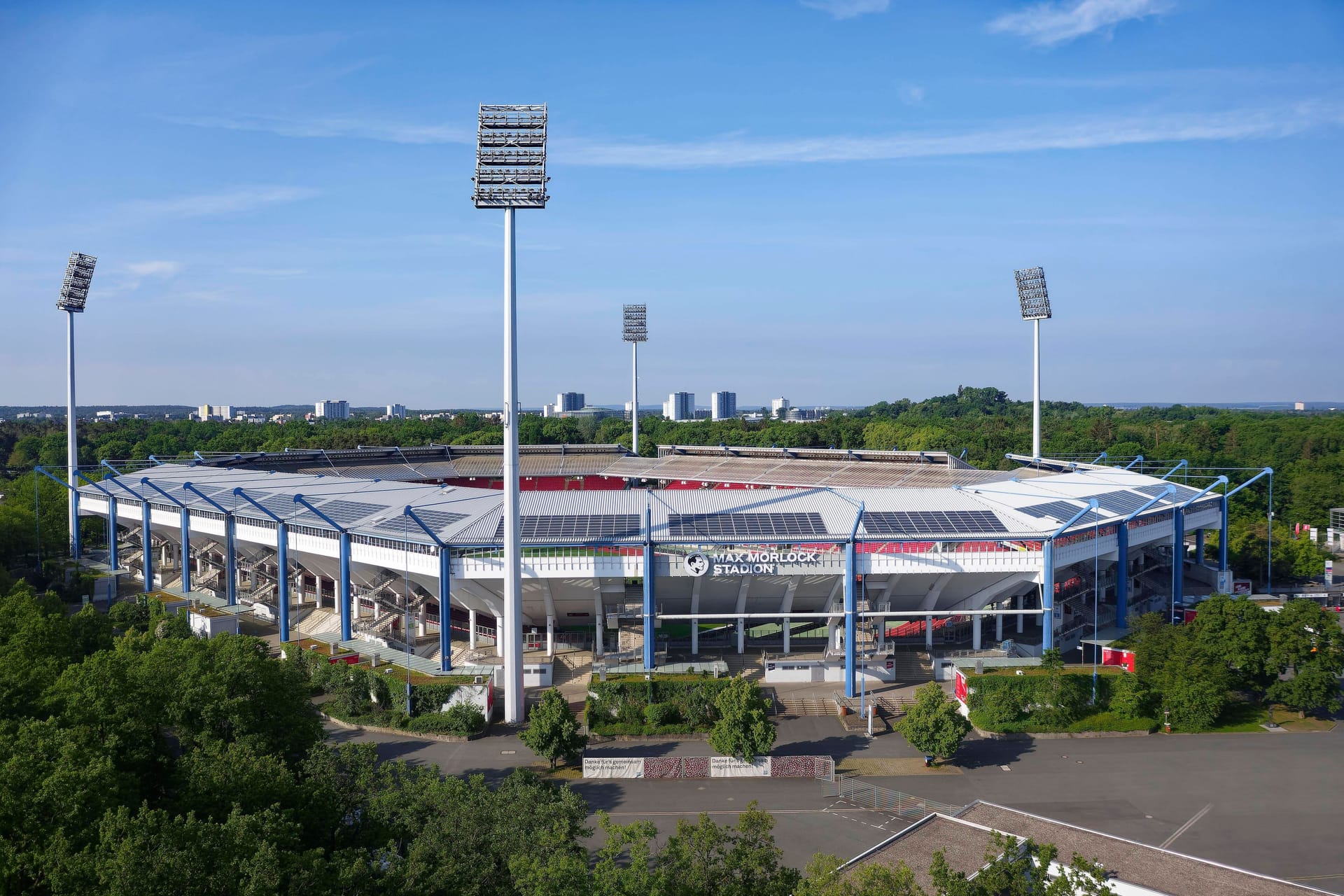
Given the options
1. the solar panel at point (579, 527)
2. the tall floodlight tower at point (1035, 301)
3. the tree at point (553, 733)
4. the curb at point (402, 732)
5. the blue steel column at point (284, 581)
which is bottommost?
the curb at point (402, 732)

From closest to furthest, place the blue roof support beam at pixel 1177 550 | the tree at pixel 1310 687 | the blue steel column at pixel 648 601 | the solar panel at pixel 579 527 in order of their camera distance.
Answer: the tree at pixel 1310 687
the blue steel column at pixel 648 601
the solar panel at pixel 579 527
the blue roof support beam at pixel 1177 550

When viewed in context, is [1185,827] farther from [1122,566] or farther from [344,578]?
[344,578]

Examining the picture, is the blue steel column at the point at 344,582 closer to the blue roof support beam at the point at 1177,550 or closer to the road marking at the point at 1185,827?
the road marking at the point at 1185,827

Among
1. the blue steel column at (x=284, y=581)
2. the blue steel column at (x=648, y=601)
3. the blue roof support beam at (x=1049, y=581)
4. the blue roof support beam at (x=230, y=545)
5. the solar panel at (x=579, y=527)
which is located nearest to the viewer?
the blue steel column at (x=648, y=601)

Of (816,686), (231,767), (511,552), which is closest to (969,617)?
(816,686)

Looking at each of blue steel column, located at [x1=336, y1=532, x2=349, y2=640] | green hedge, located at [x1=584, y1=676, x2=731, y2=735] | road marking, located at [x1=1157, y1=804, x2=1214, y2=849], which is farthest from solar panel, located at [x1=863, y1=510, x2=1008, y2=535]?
blue steel column, located at [x1=336, y1=532, x2=349, y2=640]

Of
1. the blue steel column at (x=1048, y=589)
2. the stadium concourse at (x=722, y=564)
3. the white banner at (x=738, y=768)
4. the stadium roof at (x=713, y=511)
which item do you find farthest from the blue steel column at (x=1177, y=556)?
the white banner at (x=738, y=768)
